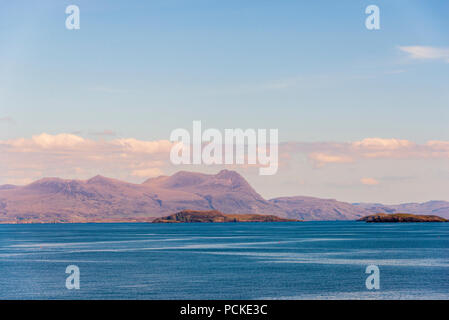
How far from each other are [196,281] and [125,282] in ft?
43.4

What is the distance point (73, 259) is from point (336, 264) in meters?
72.0

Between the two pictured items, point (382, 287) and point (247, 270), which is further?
point (247, 270)

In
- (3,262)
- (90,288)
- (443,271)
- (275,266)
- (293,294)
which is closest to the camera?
(293,294)

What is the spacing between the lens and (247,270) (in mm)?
124375

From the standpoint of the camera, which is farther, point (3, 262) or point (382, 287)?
point (3, 262)

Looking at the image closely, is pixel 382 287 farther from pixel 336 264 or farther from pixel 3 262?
pixel 3 262

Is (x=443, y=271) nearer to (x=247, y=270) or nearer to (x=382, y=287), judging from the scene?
(x=382, y=287)

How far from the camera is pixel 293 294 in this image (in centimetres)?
9212
